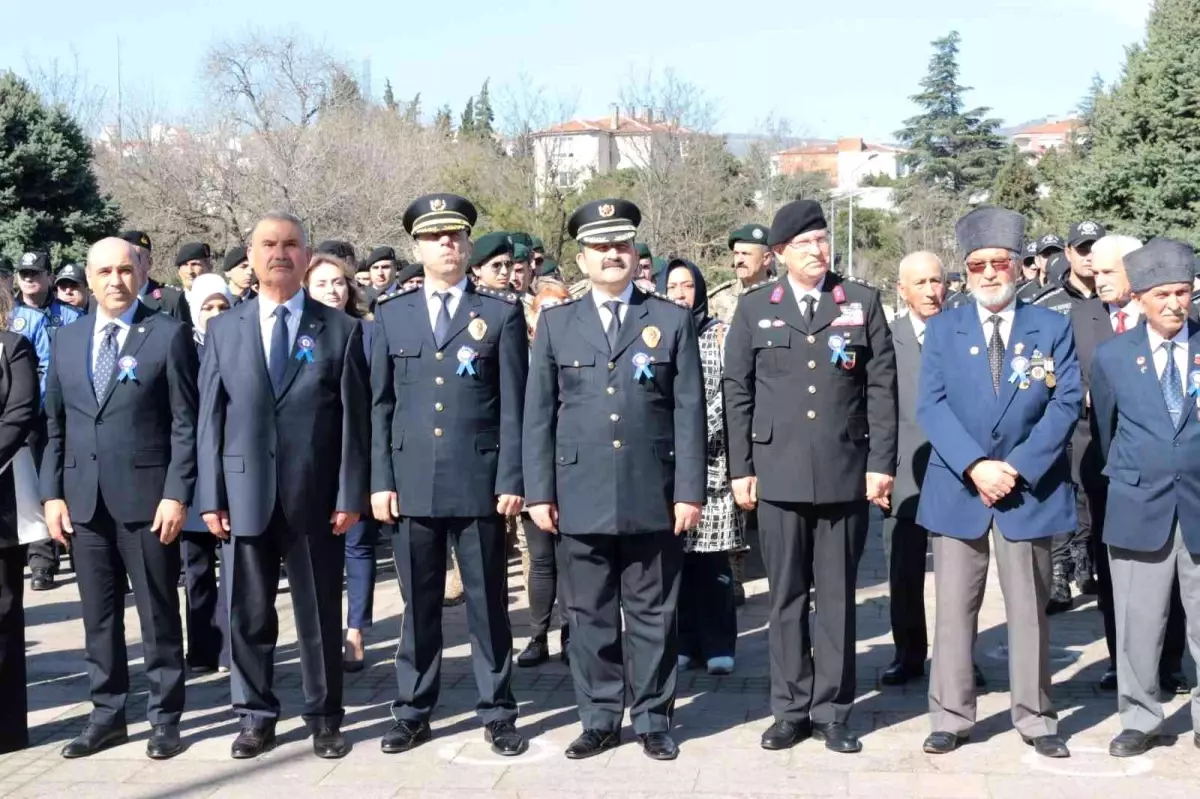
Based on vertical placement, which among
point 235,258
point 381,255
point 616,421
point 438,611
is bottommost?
point 438,611

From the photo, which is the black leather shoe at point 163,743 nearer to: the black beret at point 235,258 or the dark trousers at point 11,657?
the dark trousers at point 11,657

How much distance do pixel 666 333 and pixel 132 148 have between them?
36.9 m

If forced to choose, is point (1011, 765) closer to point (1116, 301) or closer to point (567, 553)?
point (567, 553)

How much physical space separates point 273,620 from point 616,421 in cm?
178

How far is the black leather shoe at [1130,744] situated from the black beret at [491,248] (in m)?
4.50

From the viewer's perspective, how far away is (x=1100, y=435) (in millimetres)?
6324

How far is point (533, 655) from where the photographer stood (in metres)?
7.53

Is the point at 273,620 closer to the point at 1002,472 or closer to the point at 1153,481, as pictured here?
the point at 1002,472

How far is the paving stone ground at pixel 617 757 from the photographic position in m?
5.39

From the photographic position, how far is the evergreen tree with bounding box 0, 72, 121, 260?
75.7 ft

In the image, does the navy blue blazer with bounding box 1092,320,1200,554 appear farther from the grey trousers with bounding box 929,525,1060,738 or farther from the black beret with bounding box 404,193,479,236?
the black beret with bounding box 404,193,479,236

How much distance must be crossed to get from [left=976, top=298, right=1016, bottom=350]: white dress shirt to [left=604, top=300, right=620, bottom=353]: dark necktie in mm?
1573

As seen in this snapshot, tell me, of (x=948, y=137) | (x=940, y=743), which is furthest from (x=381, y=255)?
(x=948, y=137)

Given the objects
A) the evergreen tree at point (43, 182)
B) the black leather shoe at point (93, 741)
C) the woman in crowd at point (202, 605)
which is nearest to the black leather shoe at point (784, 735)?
the black leather shoe at point (93, 741)
